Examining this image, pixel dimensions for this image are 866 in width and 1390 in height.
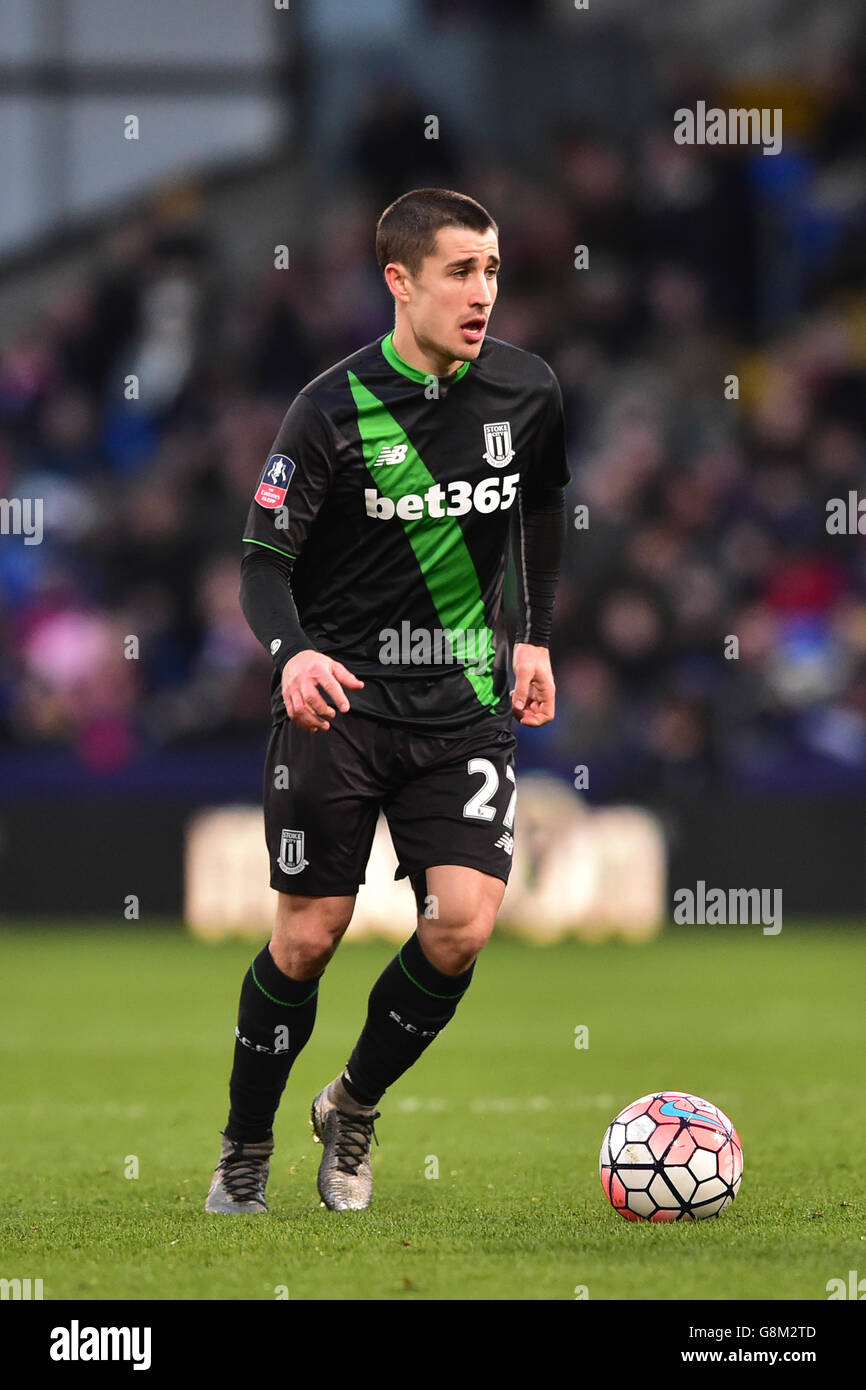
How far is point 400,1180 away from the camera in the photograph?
5.66 m

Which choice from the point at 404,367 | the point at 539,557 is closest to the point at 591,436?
the point at 539,557

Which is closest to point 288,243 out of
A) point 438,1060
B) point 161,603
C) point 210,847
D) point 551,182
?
point 551,182

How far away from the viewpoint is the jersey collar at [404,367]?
17.0ft

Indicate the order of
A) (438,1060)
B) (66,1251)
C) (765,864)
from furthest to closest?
(765,864), (438,1060), (66,1251)

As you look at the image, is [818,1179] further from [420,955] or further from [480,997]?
[480,997]

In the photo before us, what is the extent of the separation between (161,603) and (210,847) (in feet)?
7.54

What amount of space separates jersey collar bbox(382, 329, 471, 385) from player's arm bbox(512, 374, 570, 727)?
250 mm

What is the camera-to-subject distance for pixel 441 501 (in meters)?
5.16

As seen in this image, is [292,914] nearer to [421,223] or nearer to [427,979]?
[427,979]

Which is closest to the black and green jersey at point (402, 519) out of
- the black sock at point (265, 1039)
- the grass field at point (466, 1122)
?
the black sock at point (265, 1039)

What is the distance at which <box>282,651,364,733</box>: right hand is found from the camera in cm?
468

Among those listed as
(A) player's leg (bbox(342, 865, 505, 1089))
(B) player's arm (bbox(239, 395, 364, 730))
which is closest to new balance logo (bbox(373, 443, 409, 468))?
(B) player's arm (bbox(239, 395, 364, 730))

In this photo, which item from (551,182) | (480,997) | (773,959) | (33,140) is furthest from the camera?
(33,140)

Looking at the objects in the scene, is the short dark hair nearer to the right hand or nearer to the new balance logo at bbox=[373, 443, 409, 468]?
the new balance logo at bbox=[373, 443, 409, 468]
